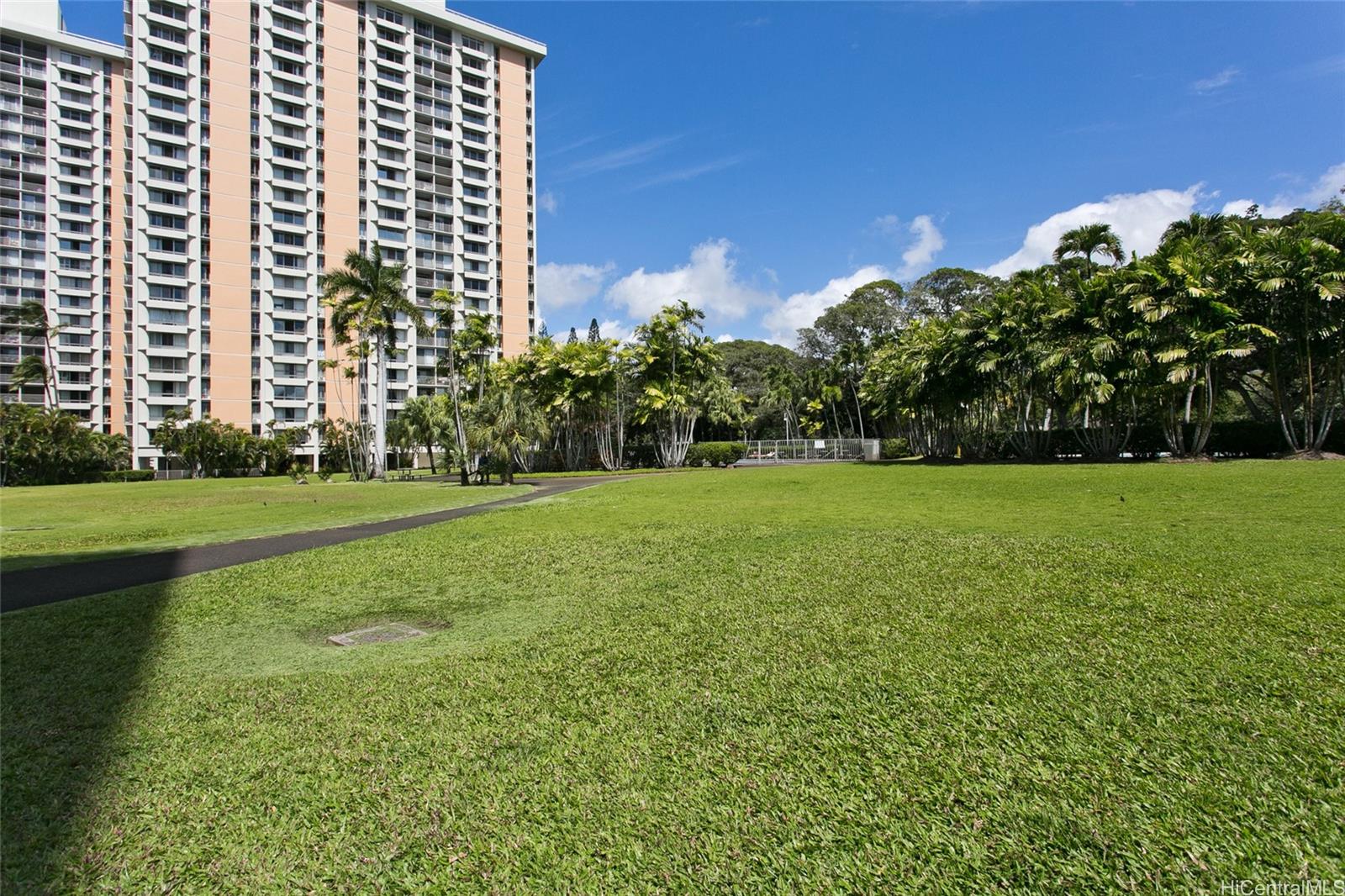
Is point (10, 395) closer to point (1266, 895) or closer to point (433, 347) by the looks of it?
point (433, 347)

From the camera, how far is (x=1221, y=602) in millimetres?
4707

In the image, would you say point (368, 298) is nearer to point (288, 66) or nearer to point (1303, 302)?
point (1303, 302)

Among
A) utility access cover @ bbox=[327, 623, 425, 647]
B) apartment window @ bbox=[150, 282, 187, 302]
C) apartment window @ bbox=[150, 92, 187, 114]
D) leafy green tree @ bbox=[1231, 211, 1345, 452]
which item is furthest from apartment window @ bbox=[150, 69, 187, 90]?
leafy green tree @ bbox=[1231, 211, 1345, 452]

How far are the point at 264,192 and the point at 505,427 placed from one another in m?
48.0

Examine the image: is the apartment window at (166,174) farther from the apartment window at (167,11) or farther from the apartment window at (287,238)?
the apartment window at (167,11)

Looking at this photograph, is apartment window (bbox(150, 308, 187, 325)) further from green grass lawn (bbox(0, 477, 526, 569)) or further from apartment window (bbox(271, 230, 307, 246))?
green grass lawn (bbox(0, 477, 526, 569))

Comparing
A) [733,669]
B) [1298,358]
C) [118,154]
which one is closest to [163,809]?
[733,669]

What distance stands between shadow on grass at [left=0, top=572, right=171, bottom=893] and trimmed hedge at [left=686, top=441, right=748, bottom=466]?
34.2 metres

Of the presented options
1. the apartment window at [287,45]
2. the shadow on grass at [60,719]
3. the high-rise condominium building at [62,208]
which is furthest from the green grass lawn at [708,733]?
the high-rise condominium building at [62,208]

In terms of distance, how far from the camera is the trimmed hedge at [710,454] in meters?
39.6

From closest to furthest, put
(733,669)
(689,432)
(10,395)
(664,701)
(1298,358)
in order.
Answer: (664,701) < (733,669) < (1298,358) < (689,432) < (10,395)

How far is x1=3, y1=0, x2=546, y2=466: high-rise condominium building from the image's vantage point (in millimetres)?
52844

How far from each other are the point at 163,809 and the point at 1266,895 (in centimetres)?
393

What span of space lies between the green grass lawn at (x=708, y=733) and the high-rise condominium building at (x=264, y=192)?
53953mm
